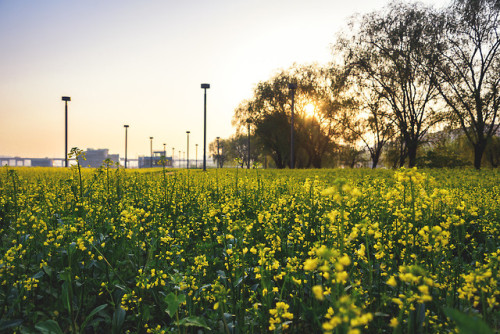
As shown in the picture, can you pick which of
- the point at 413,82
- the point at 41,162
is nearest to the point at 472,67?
the point at 413,82

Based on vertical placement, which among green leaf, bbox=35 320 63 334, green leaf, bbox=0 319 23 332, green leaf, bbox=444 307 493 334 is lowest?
green leaf, bbox=0 319 23 332

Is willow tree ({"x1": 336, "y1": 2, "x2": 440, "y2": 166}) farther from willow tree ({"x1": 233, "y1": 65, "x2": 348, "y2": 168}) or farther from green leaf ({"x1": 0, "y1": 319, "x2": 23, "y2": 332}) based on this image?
green leaf ({"x1": 0, "y1": 319, "x2": 23, "y2": 332})

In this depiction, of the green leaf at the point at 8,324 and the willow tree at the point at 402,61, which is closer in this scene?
the green leaf at the point at 8,324

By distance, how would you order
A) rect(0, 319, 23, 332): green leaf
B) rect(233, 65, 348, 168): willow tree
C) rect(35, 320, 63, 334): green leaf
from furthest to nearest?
rect(233, 65, 348, 168): willow tree
rect(0, 319, 23, 332): green leaf
rect(35, 320, 63, 334): green leaf

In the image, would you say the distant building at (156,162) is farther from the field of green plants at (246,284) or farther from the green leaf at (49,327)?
the green leaf at (49,327)

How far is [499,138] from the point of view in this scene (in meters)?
38.8

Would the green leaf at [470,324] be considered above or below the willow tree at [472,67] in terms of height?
below

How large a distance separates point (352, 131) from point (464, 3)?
1835 cm

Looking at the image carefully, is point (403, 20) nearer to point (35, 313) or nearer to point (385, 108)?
point (385, 108)

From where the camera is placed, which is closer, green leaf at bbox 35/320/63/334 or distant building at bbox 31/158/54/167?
green leaf at bbox 35/320/63/334

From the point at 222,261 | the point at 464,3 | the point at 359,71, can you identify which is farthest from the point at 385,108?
the point at 222,261

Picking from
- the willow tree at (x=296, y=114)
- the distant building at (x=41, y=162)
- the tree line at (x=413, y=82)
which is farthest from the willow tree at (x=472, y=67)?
the distant building at (x=41, y=162)

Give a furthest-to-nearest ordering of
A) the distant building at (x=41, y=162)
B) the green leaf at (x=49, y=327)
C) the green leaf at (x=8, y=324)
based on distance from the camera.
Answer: the distant building at (x=41, y=162) → the green leaf at (x=8, y=324) → the green leaf at (x=49, y=327)

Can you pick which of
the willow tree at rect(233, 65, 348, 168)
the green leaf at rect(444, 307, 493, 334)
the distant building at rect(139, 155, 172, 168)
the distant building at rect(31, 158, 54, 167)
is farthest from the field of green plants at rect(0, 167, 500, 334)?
the distant building at rect(31, 158, 54, 167)
